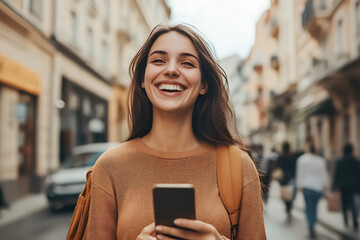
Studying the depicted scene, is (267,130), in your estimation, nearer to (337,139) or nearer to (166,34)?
(337,139)

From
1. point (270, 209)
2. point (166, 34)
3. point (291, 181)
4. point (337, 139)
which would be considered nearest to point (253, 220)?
point (166, 34)

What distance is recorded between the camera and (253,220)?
179 centimetres

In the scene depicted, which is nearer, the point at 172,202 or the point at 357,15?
the point at 172,202

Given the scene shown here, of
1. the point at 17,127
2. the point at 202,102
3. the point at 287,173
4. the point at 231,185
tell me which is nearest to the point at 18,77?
the point at 17,127

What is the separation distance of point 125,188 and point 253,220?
583 millimetres

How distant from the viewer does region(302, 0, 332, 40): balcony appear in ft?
60.1

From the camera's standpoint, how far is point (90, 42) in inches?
840

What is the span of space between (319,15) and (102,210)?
60.8ft

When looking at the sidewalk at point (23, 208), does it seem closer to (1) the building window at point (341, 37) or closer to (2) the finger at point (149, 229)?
(2) the finger at point (149, 229)

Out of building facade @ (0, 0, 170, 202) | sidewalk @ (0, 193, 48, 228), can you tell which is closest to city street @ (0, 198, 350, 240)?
sidewalk @ (0, 193, 48, 228)

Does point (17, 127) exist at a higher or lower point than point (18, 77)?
lower

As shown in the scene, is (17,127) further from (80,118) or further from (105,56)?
(105,56)

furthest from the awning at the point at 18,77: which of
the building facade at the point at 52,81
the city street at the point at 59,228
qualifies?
the city street at the point at 59,228

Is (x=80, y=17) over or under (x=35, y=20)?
over
